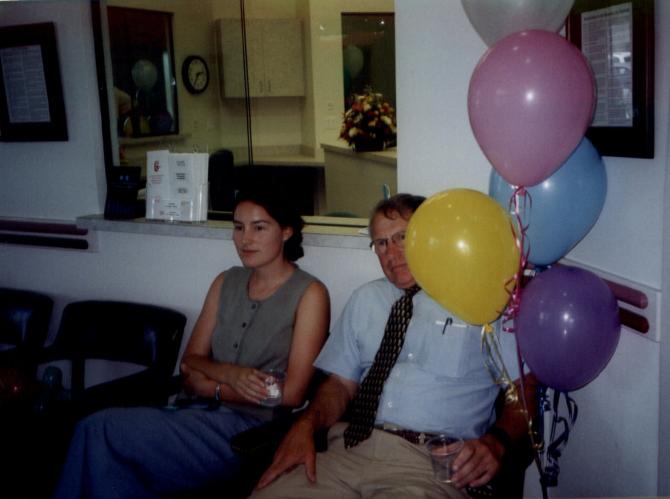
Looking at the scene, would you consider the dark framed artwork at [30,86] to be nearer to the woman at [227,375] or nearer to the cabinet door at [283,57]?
the woman at [227,375]

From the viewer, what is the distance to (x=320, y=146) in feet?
22.5

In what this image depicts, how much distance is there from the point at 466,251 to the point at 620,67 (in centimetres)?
64

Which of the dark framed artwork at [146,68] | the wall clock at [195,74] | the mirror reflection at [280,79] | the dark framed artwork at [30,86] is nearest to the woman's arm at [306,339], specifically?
the dark framed artwork at [30,86]

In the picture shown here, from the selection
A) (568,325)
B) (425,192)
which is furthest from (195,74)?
(568,325)

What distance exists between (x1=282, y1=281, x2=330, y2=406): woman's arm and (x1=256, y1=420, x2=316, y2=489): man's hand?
10.7 inches

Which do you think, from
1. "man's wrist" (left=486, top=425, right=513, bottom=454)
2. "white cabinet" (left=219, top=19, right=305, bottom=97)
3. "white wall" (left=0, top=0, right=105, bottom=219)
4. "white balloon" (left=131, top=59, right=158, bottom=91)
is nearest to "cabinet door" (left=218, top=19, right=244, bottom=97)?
"white cabinet" (left=219, top=19, right=305, bottom=97)

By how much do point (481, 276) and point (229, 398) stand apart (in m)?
1.14

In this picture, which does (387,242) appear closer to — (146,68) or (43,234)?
(43,234)

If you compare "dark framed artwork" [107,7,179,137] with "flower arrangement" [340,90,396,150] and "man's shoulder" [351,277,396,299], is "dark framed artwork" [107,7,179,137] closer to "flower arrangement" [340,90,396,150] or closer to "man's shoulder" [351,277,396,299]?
"flower arrangement" [340,90,396,150]

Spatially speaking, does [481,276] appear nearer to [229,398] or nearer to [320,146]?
[229,398]

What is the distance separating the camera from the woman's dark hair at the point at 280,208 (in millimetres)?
2355

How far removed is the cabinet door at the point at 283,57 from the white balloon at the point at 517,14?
5.36m

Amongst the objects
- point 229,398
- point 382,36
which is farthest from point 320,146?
point 229,398

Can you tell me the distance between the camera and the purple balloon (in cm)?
151
